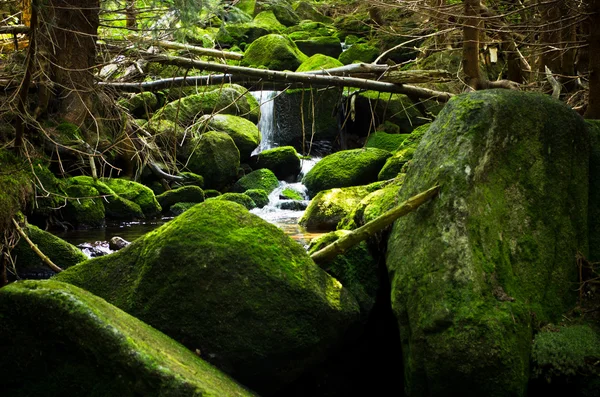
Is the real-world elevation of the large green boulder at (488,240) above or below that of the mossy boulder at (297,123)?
above

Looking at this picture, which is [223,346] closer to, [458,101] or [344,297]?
[344,297]

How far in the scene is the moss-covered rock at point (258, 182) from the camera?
1535 cm

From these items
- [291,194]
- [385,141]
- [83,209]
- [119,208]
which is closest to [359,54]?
[385,141]

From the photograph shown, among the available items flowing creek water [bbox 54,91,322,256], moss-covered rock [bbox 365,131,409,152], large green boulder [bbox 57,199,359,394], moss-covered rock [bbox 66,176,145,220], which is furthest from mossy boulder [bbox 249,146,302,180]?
large green boulder [bbox 57,199,359,394]

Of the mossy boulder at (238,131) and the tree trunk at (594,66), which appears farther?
the mossy boulder at (238,131)

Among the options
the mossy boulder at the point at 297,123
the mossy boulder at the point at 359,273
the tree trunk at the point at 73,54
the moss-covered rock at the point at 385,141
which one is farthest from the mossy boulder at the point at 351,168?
the mossy boulder at the point at 359,273

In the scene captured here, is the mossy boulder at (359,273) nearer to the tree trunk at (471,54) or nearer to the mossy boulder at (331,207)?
the tree trunk at (471,54)

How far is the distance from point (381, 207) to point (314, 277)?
1425mm

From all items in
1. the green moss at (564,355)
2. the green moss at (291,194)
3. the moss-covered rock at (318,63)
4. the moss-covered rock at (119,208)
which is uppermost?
the moss-covered rock at (318,63)

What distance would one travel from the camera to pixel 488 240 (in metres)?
4.17

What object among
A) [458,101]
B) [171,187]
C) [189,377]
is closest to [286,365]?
[189,377]

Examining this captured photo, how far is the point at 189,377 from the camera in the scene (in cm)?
292

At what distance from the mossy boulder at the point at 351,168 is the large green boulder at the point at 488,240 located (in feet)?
24.6

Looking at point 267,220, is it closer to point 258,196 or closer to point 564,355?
point 258,196
